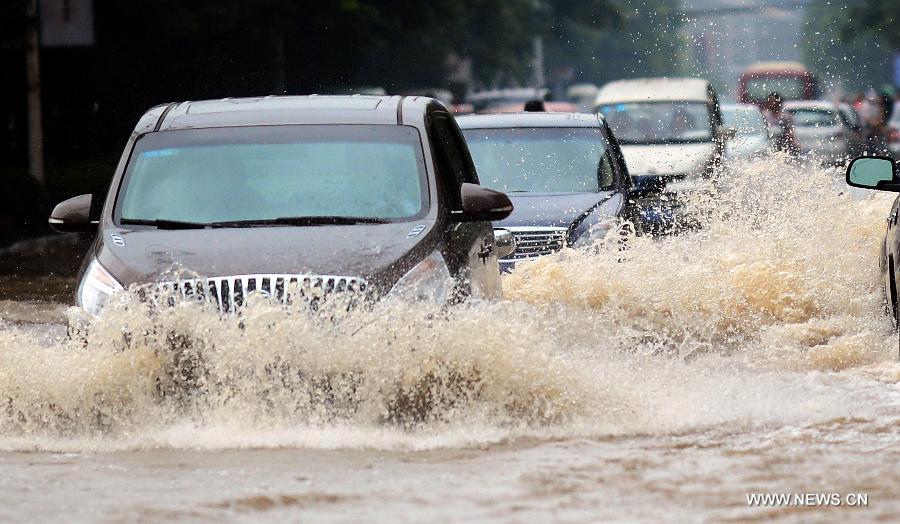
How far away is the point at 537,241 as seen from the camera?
1273cm

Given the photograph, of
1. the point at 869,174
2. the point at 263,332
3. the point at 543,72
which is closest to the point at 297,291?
the point at 263,332

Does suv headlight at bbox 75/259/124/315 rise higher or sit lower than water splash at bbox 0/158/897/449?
higher

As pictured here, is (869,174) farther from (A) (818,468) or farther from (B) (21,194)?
(B) (21,194)

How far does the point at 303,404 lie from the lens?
7.53 meters

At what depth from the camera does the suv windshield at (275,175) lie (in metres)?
8.70

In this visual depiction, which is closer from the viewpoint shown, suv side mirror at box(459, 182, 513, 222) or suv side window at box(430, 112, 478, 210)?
suv side mirror at box(459, 182, 513, 222)

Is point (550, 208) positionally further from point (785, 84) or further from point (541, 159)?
point (785, 84)

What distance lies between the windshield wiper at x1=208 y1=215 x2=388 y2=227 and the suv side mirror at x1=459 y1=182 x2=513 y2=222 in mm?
→ 434

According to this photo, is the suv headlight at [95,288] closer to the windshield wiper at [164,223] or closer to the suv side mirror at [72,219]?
the windshield wiper at [164,223]

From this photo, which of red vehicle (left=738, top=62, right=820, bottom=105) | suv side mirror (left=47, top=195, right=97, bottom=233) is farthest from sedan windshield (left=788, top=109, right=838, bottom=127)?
red vehicle (left=738, top=62, right=820, bottom=105)

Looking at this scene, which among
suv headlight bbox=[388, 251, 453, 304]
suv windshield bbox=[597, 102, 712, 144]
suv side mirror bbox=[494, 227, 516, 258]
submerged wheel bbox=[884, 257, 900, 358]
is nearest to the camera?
suv headlight bbox=[388, 251, 453, 304]

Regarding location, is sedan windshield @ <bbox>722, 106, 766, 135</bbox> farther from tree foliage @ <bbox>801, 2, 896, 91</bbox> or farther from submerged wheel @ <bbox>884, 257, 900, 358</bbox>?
tree foliage @ <bbox>801, 2, 896, 91</bbox>

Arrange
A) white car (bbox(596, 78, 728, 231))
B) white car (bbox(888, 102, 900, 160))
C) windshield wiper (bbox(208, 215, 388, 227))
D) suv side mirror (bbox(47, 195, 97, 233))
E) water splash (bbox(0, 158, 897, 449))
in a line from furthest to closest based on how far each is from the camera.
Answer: white car (bbox(888, 102, 900, 160)), white car (bbox(596, 78, 728, 231)), suv side mirror (bbox(47, 195, 97, 233)), windshield wiper (bbox(208, 215, 388, 227)), water splash (bbox(0, 158, 897, 449))

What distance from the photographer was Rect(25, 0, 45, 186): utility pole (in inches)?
973
